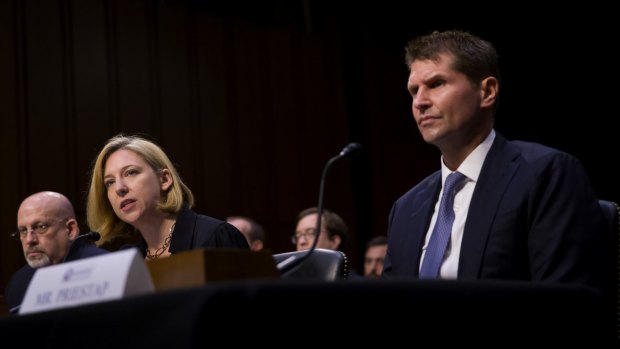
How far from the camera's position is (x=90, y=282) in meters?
1.63

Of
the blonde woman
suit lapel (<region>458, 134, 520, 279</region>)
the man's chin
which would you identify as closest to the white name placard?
suit lapel (<region>458, 134, 520, 279</region>)

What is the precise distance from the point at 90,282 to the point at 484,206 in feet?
4.45

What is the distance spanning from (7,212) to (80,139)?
0.79 meters

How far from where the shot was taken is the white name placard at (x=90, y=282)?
61.8 inches

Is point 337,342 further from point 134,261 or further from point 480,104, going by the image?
point 480,104

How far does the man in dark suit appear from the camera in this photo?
2.46 metres

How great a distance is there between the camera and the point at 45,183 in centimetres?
681

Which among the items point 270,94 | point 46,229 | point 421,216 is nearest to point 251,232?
point 46,229

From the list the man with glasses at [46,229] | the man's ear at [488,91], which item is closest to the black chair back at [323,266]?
the man's ear at [488,91]

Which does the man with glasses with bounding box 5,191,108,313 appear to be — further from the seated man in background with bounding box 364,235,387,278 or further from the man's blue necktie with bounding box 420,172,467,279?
the man's blue necktie with bounding box 420,172,467,279

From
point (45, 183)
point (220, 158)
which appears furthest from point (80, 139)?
point (220, 158)

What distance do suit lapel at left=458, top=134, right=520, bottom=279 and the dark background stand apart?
4.68m

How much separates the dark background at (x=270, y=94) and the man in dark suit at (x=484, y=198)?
447cm

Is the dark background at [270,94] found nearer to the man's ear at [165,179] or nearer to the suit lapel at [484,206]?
the man's ear at [165,179]
